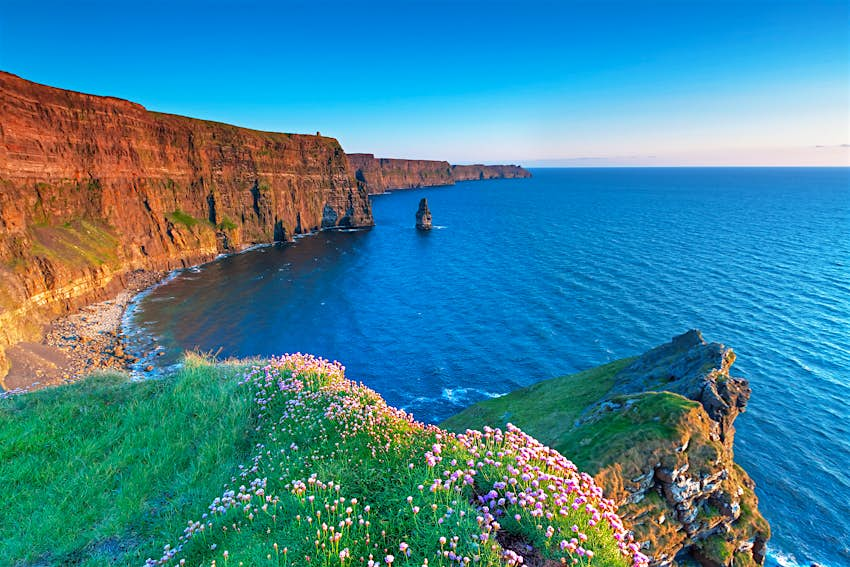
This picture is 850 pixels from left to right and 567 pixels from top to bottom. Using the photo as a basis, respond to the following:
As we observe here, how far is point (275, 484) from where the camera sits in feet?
25.8

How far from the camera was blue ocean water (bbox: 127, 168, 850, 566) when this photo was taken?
33.1m

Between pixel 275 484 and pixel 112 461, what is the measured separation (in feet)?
17.3

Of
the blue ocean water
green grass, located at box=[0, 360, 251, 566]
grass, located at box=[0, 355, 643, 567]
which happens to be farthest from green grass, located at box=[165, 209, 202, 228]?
grass, located at box=[0, 355, 643, 567]

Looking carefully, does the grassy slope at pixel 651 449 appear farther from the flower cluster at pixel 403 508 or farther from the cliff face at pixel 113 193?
the cliff face at pixel 113 193

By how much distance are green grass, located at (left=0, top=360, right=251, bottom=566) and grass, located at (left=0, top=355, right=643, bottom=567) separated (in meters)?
0.04

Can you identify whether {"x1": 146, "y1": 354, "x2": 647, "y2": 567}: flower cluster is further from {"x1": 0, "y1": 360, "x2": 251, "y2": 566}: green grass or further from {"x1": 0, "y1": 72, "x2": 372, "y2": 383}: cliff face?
{"x1": 0, "y1": 72, "x2": 372, "y2": 383}: cliff face

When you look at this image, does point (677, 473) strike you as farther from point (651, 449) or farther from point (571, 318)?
point (571, 318)

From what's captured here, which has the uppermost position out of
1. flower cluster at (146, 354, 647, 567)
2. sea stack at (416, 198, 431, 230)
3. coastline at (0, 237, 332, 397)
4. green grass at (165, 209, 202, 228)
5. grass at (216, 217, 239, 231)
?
green grass at (165, 209, 202, 228)

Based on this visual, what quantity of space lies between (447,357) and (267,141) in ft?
337

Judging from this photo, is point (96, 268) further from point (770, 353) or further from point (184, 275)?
point (770, 353)

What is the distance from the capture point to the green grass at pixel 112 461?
777 centimetres

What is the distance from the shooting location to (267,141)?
394ft

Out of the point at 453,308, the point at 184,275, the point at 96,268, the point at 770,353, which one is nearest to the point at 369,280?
the point at 453,308

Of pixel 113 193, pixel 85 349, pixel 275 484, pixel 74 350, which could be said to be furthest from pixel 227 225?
pixel 275 484
